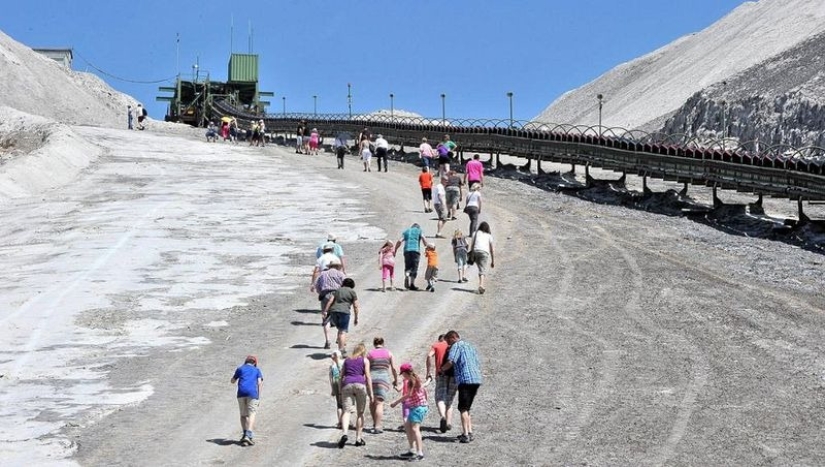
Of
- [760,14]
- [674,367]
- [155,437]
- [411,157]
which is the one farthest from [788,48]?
[155,437]

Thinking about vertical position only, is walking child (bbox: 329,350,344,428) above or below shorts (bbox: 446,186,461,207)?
below

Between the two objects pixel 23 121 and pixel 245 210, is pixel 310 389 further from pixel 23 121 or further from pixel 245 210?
Answer: pixel 23 121

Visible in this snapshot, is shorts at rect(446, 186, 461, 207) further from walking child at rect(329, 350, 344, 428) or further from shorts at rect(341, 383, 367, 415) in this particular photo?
shorts at rect(341, 383, 367, 415)

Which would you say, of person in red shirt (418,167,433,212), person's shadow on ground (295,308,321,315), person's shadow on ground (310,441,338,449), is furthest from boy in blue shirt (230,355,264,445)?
person in red shirt (418,167,433,212)

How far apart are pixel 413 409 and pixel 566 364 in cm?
544

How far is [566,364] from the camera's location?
854 inches

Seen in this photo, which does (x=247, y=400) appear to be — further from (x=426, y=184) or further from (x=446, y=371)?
(x=426, y=184)

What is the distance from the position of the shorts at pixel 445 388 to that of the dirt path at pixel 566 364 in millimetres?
489

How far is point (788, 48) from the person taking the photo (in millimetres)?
83375

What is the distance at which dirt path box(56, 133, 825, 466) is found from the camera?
56.8 ft

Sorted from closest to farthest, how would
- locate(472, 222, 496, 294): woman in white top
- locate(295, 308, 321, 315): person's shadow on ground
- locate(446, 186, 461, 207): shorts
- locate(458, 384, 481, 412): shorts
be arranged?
1. locate(458, 384, 481, 412): shorts
2. locate(295, 308, 321, 315): person's shadow on ground
3. locate(472, 222, 496, 294): woman in white top
4. locate(446, 186, 461, 207): shorts

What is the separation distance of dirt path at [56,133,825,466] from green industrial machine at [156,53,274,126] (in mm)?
69047

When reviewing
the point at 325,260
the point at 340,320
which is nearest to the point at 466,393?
the point at 340,320

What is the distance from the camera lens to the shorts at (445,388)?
1780 centimetres
